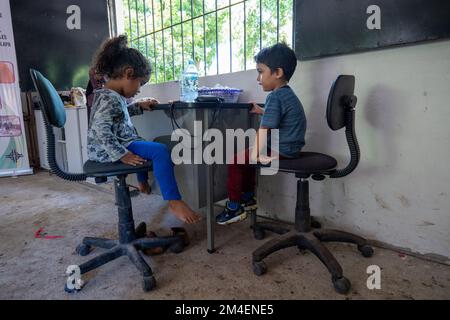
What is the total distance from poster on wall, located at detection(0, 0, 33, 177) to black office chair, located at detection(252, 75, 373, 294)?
3.26m

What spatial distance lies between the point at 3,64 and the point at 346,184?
145 inches

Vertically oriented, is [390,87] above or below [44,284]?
above

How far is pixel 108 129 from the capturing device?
1220mm

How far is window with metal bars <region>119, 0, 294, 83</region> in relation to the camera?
1914 mm

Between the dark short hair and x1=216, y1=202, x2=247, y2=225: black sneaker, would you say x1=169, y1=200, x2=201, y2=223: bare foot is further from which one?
the dark short hair

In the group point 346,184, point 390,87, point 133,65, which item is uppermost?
point 133,65

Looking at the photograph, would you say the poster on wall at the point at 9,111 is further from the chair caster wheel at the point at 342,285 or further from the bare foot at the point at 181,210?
the chair caster wheel at the point at 342,285

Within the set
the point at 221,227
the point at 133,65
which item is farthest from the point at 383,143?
the point at 133,65

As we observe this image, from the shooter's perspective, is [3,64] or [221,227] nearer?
[221,227]

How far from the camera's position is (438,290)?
46.1 inches

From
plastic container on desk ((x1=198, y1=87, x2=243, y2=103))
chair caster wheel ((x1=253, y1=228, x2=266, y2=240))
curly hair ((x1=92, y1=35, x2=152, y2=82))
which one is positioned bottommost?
chair caster wheel ((x1=253, y1=228, x2=266, y2=240))

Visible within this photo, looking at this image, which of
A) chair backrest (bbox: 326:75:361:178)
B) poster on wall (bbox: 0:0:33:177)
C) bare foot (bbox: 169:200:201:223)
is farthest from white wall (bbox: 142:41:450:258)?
poster on wall (bbox: 0:0:33:177)

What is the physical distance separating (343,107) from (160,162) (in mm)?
810
